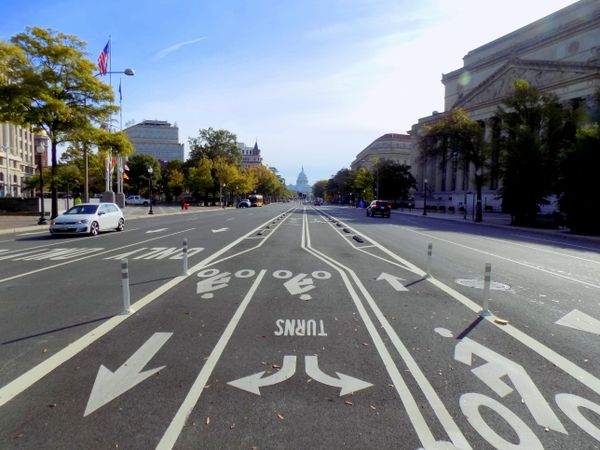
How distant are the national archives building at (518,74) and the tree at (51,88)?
33.0 m

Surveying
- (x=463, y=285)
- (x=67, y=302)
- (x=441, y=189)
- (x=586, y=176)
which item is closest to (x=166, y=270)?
(x=67, y=302)

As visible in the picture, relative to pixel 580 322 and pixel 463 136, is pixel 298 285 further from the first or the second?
pixel 463 136

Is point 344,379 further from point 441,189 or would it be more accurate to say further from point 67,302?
point 441,189

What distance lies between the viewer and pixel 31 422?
340 centimetres

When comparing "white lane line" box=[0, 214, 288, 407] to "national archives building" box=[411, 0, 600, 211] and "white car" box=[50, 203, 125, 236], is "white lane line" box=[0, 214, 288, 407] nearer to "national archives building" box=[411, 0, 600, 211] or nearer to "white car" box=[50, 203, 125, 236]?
"white car" box=[50, 203, 125, 236]

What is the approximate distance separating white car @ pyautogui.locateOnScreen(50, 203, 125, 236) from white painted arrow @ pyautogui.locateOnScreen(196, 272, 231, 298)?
12.5m

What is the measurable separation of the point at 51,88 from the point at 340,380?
2921 centimetres

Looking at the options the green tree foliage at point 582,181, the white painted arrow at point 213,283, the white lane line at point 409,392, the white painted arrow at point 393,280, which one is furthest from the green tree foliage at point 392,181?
the white lane line at point 409,392

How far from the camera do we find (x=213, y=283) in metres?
8.88

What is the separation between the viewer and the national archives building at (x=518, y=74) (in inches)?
2126

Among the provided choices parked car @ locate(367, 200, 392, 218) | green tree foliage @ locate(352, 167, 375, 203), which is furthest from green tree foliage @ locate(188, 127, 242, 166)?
parked car @ locate(367, 200, 392, 218)

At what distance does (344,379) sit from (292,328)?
171cm

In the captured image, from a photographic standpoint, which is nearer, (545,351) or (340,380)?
(340,380)

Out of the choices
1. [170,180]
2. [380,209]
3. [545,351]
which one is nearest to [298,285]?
[545,351]
